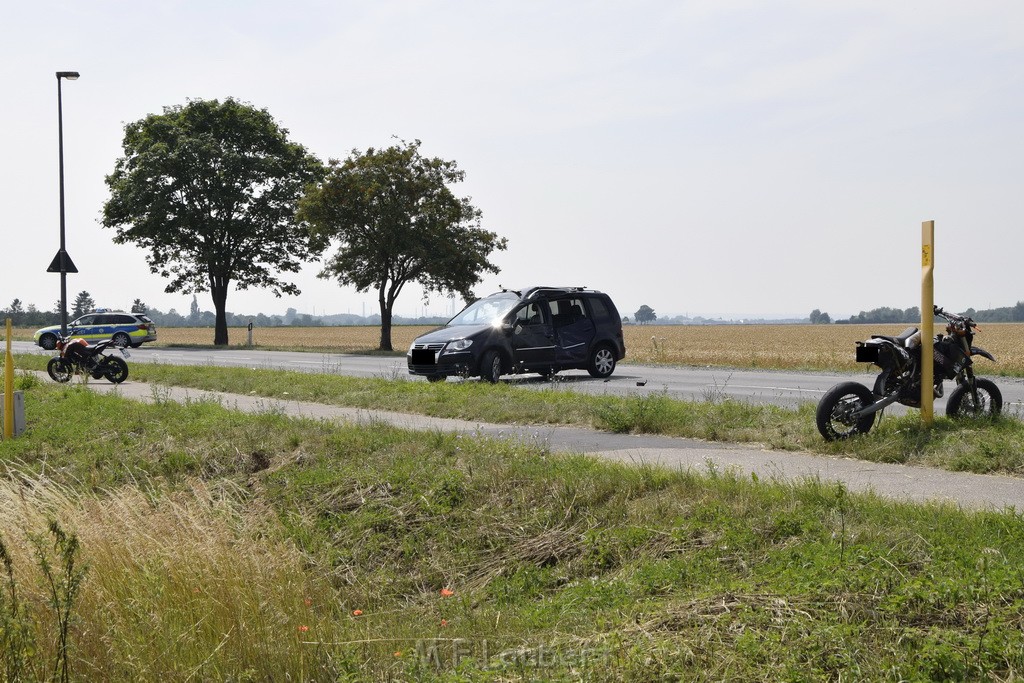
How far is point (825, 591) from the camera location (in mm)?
4852

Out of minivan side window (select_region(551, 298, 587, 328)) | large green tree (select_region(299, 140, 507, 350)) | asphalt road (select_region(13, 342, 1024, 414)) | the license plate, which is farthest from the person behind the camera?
large green tree (select_region(299, 140, 507, 350))

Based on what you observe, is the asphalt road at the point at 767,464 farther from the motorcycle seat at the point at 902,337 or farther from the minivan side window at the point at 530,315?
the minivan side window at the point at 530,315

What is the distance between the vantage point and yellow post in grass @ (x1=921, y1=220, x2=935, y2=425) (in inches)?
362

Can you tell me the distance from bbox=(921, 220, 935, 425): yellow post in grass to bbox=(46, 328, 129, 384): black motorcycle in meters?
15.8

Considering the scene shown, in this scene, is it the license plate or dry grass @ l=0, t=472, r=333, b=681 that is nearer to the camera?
dry grass @ l=0, t=472, r=333, b=681

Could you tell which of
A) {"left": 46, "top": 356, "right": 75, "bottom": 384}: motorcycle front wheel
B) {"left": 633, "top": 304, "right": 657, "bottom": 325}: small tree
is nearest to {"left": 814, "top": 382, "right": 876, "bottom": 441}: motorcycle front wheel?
{"left": 46, "top": 356, "right": 75, "bottom": 384}: motorcycle front wheel

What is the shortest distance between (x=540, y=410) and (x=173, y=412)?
16.8ft

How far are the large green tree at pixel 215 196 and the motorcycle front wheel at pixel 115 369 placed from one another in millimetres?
27598

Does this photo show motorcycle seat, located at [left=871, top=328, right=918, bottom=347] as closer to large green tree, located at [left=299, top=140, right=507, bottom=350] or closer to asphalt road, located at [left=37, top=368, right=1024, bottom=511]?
asphalt road, located at [left=37, top=368, right=1024, bottom=511]

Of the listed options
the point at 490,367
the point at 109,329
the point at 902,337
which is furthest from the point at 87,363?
the point at 109,329

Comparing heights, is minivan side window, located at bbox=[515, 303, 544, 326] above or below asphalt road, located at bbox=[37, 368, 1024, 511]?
above

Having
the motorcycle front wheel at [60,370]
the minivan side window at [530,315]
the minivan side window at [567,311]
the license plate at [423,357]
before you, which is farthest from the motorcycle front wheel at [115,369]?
the minivan side window at [567,311]

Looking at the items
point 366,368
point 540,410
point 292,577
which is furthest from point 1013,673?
point 366,368

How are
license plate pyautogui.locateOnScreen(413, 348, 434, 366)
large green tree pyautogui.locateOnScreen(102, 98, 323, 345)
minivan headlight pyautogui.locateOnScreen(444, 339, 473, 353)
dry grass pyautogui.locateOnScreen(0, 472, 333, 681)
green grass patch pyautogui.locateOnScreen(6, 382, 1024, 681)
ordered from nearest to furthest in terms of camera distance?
green grass patch pyautogui.locateOnScreen(6, 382, 1024, 681) → dry grass pyautogui.locateOnScreen(0, 472, 333, 681) → minivan headlight pyautogui.locateOnScreen(444, 339, 473, 353) → license plate pyautogui.locateOnScreen(413, 348, 434, 366) → large green tree pyautogui.locateOnScreen(102, 98, 323, 345)
